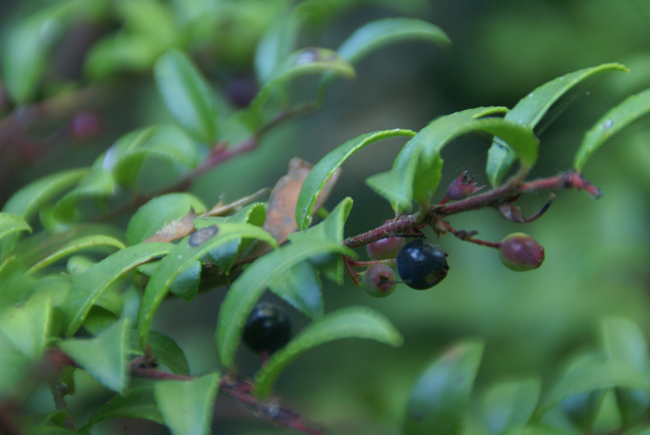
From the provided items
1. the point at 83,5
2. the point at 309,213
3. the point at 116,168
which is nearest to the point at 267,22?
the point at 83,5

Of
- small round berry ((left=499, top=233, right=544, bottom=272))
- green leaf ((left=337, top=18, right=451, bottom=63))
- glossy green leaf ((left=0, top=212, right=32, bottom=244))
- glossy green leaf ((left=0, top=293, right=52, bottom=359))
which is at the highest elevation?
→ green leaf ((left=337, top=18, right=451, bottom=63))

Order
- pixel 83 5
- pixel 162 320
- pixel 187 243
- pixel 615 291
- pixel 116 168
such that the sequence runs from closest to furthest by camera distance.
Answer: pixel 187 243
pixel 116 168
pixel 83 5
pixel 615 291
pixel 162 320

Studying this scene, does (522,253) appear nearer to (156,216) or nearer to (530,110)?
(530,110)

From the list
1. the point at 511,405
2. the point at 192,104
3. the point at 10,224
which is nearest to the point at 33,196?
the point at 10,224

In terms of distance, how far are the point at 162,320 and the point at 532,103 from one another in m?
2.03

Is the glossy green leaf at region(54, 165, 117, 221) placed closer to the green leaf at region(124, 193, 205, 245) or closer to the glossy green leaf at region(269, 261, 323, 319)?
the green leaf at region(124, 193, 205, 245)

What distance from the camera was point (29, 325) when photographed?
534 mm

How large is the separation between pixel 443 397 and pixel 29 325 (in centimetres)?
55

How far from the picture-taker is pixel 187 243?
0.55 metres

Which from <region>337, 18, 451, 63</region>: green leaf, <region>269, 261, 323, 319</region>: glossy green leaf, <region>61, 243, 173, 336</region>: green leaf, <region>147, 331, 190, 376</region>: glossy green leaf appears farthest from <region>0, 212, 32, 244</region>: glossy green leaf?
<region>337, 18, 451, 63</region>: green leaf

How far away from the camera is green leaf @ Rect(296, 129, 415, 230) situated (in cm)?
57

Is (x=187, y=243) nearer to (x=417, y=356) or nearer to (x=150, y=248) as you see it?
(x=150, y=248)

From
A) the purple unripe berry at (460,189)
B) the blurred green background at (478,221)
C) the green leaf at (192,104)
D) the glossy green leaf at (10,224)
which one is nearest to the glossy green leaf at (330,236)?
the purple unripe berry at (460,189)

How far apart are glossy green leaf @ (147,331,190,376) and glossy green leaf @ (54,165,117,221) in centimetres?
35
